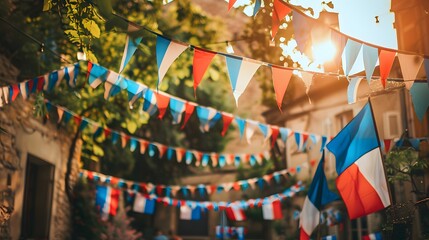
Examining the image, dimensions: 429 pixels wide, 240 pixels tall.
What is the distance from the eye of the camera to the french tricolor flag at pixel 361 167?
5.05 metres

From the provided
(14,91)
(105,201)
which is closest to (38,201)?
(14,91)

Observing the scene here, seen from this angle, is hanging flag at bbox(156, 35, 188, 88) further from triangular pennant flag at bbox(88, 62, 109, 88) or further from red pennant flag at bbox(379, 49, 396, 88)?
triangular pennant flag at bbox(88, 62, 109, 88)

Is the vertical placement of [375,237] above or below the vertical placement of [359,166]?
below

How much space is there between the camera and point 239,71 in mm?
5324

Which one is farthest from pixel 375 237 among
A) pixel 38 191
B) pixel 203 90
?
pixel 203 90

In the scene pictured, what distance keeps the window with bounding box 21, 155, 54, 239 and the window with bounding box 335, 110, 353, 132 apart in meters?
9.69

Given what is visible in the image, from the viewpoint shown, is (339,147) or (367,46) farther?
(339,147)

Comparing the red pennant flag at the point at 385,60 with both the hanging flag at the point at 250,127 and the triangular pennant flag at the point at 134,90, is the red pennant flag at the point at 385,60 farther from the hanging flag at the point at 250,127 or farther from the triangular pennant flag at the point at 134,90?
the hanging flag at the point at 250,127

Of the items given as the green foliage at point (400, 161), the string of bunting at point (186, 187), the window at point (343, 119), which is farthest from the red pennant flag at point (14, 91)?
the window at point (343, 119)

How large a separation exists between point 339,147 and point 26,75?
5.00 metres

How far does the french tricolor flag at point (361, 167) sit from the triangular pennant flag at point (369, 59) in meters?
0.53

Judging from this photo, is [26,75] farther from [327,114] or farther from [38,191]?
[327,114]

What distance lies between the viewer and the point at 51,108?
8.49 m

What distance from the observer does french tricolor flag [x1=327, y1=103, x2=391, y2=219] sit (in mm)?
5051
